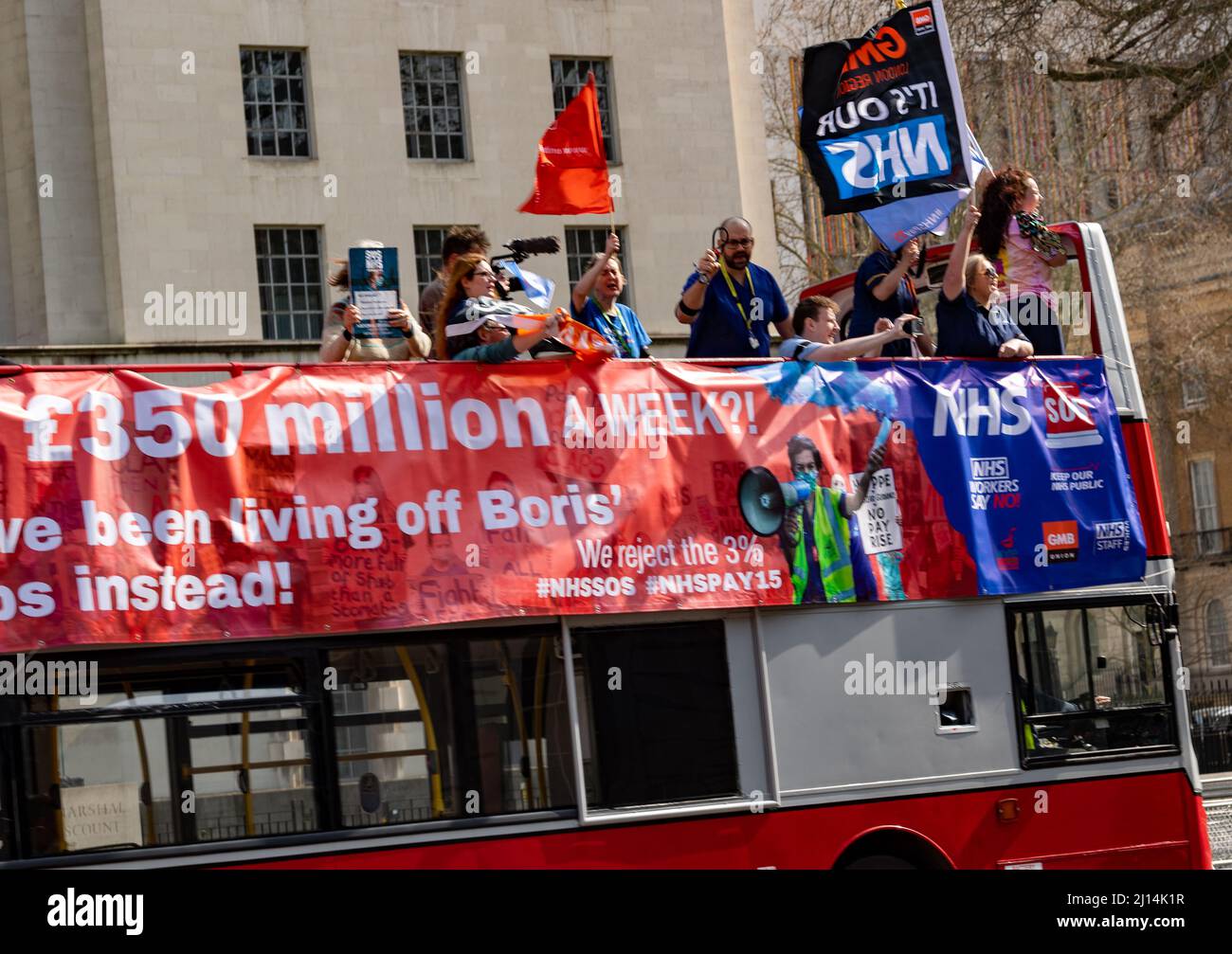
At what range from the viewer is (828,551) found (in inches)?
392

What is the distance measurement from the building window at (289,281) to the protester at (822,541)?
21.7 meters

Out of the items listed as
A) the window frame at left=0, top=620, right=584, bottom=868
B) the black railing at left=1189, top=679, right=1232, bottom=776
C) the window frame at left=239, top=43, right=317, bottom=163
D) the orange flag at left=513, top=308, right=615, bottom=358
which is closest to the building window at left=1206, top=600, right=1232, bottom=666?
the black railing at left=1189, top=679, right=1232, bottom=776

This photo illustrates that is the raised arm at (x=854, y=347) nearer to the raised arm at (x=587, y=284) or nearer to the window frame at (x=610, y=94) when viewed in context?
the raised arm at (x=587, y=284)

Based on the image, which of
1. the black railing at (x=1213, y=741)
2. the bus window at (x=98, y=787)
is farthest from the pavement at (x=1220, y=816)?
the bus window at (x=98, y=787)

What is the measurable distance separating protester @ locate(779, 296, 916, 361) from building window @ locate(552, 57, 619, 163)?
2300cm

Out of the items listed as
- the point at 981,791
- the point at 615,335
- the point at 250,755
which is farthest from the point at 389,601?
the point at 981,791

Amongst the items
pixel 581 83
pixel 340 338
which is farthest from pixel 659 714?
pixel 581 83

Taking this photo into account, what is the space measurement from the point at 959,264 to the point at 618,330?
209 centimetres

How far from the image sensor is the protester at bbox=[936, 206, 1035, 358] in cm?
1084

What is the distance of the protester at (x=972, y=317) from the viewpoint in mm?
10836

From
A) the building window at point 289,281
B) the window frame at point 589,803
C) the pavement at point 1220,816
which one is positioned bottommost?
the pavement at point 1220,816

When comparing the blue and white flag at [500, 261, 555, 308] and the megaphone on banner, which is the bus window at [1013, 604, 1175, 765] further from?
the blue and white flag at [500, 261, 555, 308]

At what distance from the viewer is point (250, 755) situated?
8.38 m

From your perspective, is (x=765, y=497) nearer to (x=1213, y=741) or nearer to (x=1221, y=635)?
(x=1213, y=741)
